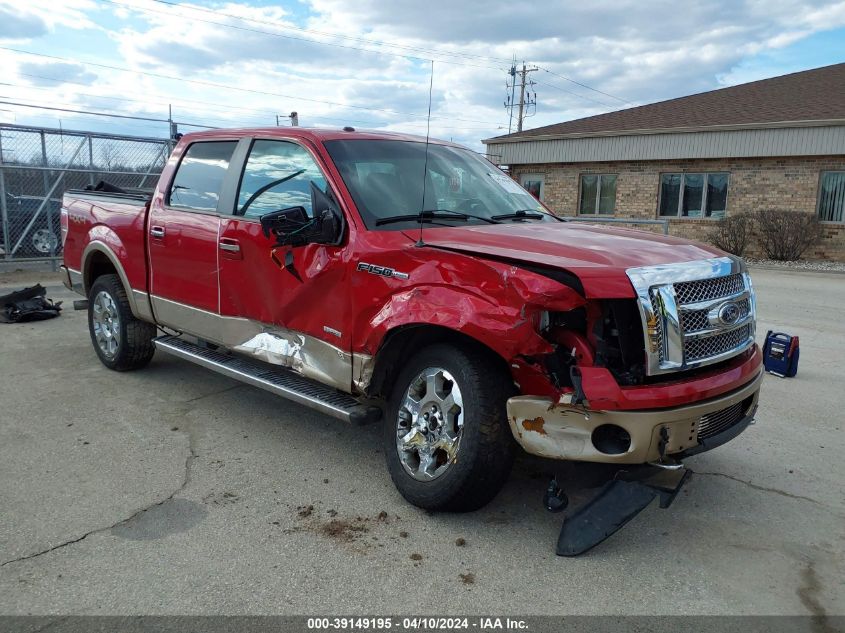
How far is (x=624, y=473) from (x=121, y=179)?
41.7ft

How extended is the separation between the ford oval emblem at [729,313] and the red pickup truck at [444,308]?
0.05ft

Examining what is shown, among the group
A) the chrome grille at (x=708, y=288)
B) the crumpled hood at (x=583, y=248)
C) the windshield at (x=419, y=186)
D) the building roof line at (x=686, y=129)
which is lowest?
the chrome grille at (x=708, y=288)

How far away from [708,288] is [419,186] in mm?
1907

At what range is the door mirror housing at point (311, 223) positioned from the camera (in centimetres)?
394

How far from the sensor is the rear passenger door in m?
4.95

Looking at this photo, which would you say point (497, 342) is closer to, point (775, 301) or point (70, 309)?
point (70, 309)

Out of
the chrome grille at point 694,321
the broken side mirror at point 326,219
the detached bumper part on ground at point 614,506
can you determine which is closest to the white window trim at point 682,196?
the chrome grille at point 694,321

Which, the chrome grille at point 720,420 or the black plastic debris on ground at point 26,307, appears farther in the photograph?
the black plastic debris on ground at point 26,307

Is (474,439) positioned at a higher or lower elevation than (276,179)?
lower

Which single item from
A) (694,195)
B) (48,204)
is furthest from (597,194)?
(48,204)

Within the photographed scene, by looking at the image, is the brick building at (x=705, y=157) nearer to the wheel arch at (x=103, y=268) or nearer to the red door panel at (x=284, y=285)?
the wheel arch at (x=103, y=268)

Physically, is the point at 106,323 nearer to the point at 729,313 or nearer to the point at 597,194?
the point at 729,313

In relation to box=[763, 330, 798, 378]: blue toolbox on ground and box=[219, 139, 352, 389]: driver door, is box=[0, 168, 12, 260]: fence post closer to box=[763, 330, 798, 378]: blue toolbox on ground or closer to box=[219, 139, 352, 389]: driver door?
box=[219, 139, 352, 389]: driver door

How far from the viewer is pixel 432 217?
13.6 ft
